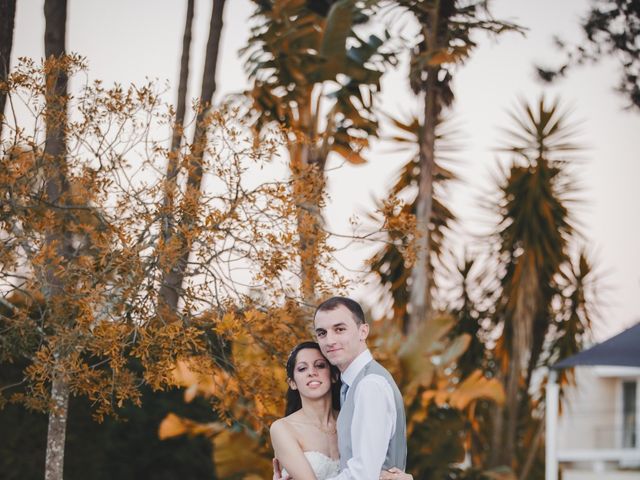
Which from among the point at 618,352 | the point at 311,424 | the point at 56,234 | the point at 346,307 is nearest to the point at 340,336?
the point at 346,307

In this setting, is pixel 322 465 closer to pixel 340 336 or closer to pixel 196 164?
pixel 340 336

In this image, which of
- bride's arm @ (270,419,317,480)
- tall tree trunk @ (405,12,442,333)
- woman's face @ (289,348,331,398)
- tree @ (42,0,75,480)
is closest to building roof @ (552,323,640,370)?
tall tree trunk @ (405,12,442,333)

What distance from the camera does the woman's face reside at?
449 centimetres

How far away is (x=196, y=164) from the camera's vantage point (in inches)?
292

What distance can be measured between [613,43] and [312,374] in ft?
35.2

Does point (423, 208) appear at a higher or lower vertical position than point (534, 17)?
lower

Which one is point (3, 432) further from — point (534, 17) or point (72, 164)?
point (534, 17)

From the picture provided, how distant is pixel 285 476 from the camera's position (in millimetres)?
4469

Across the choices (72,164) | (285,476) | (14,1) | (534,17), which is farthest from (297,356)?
(534,17)

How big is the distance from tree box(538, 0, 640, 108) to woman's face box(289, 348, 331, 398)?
1027 centimetres

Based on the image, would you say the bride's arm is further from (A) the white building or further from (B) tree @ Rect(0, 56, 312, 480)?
(A) the white building

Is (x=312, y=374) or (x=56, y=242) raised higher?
(x=56, y=242)

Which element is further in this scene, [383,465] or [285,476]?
[285,476]

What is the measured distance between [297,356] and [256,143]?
227cm
